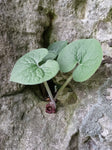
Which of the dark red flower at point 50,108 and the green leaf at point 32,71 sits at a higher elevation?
the green leaf at point 32,71

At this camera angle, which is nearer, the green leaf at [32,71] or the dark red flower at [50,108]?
the green leaf at [32,71]

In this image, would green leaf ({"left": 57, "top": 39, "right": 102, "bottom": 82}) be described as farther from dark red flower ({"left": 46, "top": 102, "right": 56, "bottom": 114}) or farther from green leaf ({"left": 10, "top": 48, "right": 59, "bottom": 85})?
dark red flower ({"left": 46, "top": 102, "right": 56, "bottom": 114})

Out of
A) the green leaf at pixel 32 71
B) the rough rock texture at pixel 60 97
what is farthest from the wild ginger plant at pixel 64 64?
the rough rock texture at pixel 60 97

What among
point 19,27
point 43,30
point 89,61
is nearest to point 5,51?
point 19,27

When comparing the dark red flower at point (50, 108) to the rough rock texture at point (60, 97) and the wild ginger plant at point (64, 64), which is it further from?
the wild ginger plant at point (64, 64)

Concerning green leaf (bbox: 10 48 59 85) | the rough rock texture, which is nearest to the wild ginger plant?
green leaf (bbox: 10 48 59 85)
